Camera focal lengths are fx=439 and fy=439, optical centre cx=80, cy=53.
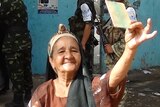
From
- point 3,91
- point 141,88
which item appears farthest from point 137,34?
→ point 141,88

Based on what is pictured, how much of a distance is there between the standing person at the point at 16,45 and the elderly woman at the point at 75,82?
257cm

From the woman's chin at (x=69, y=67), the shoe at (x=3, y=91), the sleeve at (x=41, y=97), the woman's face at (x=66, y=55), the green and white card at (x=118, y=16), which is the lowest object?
the shoe at (x=3, y=91)

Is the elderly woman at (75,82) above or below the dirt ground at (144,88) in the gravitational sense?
above

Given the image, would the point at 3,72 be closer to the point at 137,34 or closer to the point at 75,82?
the point at 75,82

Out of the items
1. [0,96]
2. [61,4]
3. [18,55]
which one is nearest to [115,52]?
[18,55]

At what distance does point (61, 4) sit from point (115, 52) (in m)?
2.43

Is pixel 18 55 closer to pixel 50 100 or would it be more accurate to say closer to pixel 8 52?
pixel 8 52

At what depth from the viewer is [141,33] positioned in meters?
2.21

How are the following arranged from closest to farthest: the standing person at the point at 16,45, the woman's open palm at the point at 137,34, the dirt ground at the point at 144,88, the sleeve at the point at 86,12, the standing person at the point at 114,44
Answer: the woman's open palm at the point at 137,34 → the standing person at the point at 114,44 → the standing person at the point at 16,45 → the sleeve at the point at 86,12 → the dirt ground at the point at 144,88

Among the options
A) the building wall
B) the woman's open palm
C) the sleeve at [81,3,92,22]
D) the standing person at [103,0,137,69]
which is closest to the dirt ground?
the building wall

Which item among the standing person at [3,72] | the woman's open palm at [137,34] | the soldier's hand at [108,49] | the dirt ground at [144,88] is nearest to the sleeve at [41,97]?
the woman's open palm at [137,34]

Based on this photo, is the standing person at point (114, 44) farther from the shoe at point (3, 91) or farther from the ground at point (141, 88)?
the shoe at point (3, 91)

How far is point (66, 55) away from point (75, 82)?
0.52 ft

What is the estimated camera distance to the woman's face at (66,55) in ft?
7.97
